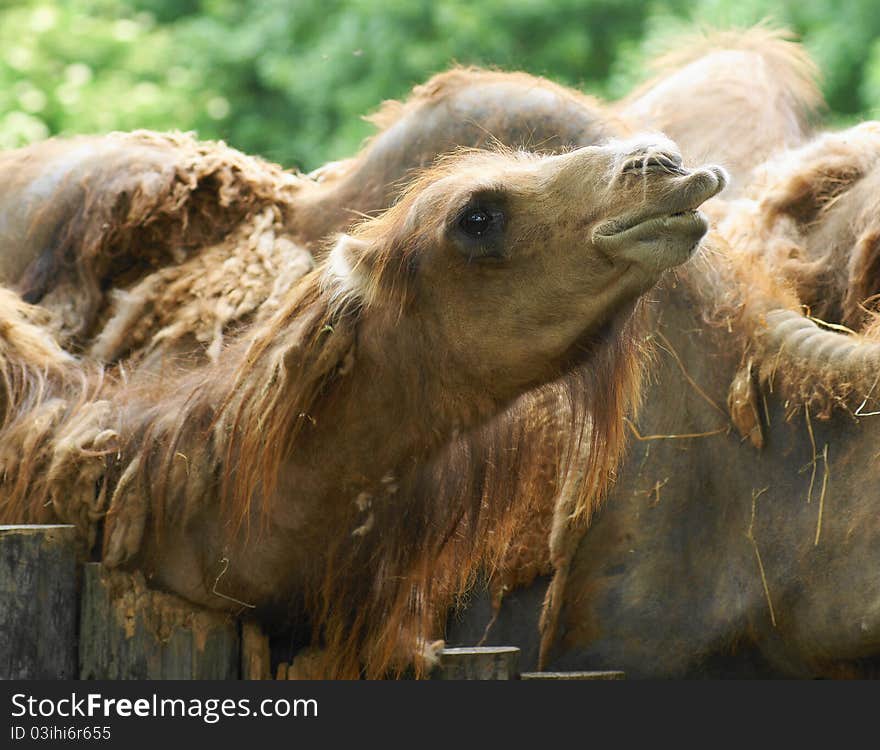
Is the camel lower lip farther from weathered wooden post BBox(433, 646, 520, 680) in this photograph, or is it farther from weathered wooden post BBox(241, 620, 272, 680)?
weathered wooden post BBox(241, 620, 272, 680)

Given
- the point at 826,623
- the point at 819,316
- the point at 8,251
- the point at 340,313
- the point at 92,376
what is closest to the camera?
the point at 340,313

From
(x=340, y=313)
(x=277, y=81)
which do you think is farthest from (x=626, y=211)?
(x=277, y=81)

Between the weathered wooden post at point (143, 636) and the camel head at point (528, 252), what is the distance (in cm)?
80

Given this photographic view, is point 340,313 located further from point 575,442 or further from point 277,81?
point 277,81

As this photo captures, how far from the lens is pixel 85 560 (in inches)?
122

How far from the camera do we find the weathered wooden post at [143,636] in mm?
2930

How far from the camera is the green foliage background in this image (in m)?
9.27

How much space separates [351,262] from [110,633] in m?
0.96

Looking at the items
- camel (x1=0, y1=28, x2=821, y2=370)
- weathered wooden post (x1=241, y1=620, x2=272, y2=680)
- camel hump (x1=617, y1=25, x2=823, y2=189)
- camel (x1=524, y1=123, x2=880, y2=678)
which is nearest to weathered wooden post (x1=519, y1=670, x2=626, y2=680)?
camel (x1=524, y1=123, x2=880, y2=678)

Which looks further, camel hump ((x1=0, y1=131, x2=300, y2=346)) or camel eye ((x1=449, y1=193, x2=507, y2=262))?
camel hump ((x1=0, y1=131, x2=300, y2=346))

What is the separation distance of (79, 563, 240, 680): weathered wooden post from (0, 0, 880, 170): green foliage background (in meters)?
6.43

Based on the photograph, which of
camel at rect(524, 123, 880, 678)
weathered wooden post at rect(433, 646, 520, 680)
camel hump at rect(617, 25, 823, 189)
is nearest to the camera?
weathered wooden post at rect(433, 646, 520, 680)

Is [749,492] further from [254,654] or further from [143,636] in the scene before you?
[143,636]

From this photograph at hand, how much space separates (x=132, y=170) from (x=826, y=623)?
243 centimetres
